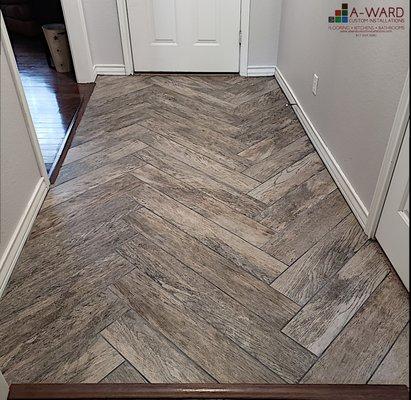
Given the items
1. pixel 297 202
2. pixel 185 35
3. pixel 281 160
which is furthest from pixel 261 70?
pixel 297 202

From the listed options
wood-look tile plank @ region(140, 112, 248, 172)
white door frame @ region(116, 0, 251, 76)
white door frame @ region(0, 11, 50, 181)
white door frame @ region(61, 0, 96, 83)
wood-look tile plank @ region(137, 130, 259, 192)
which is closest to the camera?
white door frame @ region(0, 11, 50, 181)

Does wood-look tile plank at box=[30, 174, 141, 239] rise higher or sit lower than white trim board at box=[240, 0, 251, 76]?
lower

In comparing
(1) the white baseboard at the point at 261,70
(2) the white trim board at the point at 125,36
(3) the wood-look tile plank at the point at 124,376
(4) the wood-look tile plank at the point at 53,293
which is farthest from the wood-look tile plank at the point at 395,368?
(2) the white trim board at the point at 125,36

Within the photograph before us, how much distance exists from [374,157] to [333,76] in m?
0.59

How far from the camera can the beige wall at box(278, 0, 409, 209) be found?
66.8 inches

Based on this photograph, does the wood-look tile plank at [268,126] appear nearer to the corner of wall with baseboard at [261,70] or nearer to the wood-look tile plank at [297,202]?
the wood-look tile plank at [297,202]

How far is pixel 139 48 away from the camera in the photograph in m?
3.33

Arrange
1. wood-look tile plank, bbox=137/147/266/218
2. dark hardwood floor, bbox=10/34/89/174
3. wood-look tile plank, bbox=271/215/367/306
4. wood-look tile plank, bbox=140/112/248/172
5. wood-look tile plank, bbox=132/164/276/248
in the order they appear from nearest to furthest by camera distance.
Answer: wood-look tile plank, bbox=271/215/367/306 → wood-look tile plank, bbox=132/164/276/248 → wood-look tile plank, bbox=137/147/266/218 → wood-look tile plank, bbox=140/112/248/172 → dark hardwood floor, bbox=10/34/89/174

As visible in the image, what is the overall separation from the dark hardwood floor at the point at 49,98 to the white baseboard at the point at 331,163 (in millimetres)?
1401

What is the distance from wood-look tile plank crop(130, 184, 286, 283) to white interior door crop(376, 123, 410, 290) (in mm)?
423

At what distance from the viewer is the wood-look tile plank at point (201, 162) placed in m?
2.25

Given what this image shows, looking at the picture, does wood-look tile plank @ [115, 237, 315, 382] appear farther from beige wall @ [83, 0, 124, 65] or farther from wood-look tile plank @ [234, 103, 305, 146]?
beige wall @ [83, 0, 124, 65]

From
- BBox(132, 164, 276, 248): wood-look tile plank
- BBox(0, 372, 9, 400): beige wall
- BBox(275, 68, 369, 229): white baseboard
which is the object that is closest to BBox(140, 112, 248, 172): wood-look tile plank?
BBox(132, 164, 276, 248): wood-look tile plank

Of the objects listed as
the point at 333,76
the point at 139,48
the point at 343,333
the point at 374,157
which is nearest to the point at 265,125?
the point at 333,76
